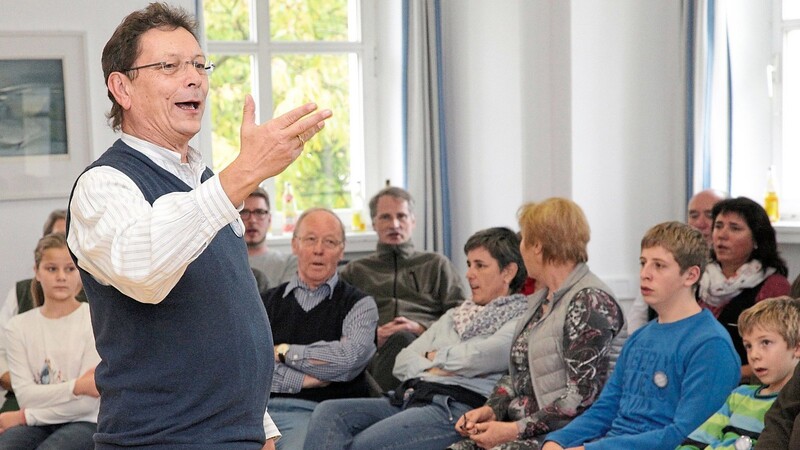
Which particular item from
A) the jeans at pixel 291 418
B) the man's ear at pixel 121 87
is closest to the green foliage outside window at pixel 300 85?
the jeans at pixel 291 418

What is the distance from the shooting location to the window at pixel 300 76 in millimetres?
6336

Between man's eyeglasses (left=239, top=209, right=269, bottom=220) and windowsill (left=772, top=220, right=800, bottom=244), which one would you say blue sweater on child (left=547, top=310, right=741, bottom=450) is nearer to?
windowsill (left=772, top=220, right=800, bottom=244)

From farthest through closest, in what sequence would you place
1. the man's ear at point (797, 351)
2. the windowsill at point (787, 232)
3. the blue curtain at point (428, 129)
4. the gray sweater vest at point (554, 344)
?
the blue curtain at point (428, 129), the windowsill at point (787, 232), the gray sweater vest at point (554, 344), the man's ear at point (797, 351)

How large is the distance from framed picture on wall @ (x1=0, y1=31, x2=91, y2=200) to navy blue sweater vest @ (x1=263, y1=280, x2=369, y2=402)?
221 cm

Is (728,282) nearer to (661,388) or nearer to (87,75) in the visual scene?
(661,388)

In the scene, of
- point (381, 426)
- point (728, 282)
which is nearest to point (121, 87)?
point (381, 426)

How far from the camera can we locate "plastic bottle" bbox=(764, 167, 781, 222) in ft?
15.1

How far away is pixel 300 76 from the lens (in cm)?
646

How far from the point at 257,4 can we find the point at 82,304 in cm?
313

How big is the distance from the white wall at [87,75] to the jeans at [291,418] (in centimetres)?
240

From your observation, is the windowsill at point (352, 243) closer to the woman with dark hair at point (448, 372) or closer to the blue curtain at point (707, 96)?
the blue curtain at point (707, 96)

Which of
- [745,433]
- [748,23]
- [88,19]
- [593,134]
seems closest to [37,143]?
[88,19]

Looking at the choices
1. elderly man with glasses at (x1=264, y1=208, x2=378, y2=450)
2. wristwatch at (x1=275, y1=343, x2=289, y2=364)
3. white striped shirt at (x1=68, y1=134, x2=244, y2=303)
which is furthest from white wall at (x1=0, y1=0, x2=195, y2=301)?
white striped shirt at (x1=68, y1=134, x2=244, y2=303)

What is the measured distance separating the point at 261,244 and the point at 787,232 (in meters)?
2.46
